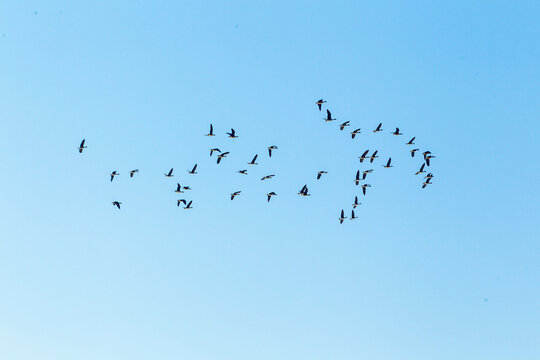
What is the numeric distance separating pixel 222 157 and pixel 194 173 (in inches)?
184

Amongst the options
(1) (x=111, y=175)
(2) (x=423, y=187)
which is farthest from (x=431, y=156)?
(1) (x=111, y=175)

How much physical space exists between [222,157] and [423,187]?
19045 mm

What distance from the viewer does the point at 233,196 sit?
165 m

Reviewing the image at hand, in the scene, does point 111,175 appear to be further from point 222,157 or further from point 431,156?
point 431,156

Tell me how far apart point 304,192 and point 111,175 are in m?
18.5

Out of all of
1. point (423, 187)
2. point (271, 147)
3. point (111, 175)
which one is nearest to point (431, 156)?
point (423, 187)

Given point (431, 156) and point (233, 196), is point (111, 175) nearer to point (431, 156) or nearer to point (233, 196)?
point (233, 196)

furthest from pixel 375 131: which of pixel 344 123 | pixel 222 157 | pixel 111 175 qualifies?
pixel 111 175

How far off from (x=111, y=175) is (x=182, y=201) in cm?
734

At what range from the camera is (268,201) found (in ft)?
535

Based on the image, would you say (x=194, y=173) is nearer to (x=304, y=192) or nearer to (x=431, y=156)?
(x=304, y=192)

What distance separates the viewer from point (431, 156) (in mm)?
163875
